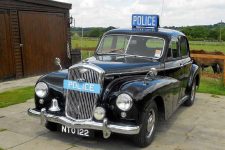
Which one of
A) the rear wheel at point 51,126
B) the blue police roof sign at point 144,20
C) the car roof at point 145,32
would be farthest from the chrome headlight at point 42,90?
Result: the blue police roof sign at point 144,20

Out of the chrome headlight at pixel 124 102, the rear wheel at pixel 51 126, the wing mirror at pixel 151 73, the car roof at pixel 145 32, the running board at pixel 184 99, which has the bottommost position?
the rear wheel at pixel 51 126

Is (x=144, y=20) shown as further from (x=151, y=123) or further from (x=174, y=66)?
(x=151, y=123)

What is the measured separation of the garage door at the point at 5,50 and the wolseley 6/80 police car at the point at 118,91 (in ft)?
20.0

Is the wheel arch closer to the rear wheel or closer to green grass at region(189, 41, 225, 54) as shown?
the rear wheel

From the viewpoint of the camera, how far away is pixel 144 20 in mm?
7621

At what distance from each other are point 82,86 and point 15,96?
458 centimetres

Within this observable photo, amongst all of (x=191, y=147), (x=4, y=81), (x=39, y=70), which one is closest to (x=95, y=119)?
(x=191, y=147)

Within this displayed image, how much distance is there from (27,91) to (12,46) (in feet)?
10.2

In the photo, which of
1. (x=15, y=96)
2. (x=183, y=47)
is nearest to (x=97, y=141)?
(x=183, y=47)

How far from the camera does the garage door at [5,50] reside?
39.4 feet

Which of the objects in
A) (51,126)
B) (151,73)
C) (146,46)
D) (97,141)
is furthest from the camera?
(146,46)

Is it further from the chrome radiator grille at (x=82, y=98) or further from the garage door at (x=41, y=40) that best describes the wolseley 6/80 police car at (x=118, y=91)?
the garage door at (x=41, y=40)

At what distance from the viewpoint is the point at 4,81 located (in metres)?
12.0

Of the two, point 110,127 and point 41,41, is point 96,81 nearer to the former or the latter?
point 110,127
